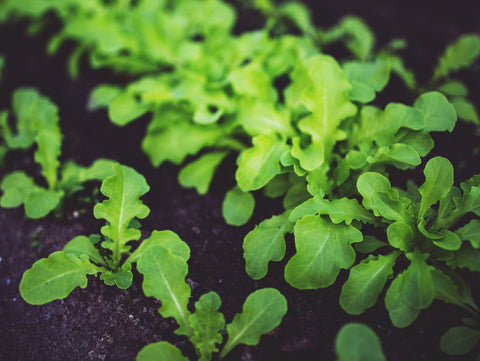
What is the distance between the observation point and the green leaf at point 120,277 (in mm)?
1512

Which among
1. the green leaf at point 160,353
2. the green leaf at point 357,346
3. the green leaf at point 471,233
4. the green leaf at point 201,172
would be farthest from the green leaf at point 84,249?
the green leaf at point 471,233

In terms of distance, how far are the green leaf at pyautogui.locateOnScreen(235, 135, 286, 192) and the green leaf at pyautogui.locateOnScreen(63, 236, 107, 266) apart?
2.45 ft

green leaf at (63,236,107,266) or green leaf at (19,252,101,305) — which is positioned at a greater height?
green leaf at (19,252,101,305)

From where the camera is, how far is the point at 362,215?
63.9 inches

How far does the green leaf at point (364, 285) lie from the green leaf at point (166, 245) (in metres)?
0.70

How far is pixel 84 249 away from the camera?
166cm

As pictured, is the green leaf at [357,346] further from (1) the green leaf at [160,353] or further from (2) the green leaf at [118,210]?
(2) the green leaf at [118,210]

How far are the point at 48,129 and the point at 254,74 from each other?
4.35 feet

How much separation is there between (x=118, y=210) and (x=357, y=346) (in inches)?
44.7

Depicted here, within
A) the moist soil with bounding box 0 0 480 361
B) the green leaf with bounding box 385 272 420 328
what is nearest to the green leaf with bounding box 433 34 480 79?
the moist soil with bounding box 0 0 480 361

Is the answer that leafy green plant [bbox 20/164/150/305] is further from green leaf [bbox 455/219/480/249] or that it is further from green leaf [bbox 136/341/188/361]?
green leaf [bbox 455/219/480/249]

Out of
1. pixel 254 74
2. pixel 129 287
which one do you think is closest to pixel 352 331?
pixel 129 287

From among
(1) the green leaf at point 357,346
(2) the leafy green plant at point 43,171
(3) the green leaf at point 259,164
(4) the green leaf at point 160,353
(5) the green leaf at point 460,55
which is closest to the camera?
(1) the green leaf at point 357,346

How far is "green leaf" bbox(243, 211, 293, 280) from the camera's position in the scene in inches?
63.0
